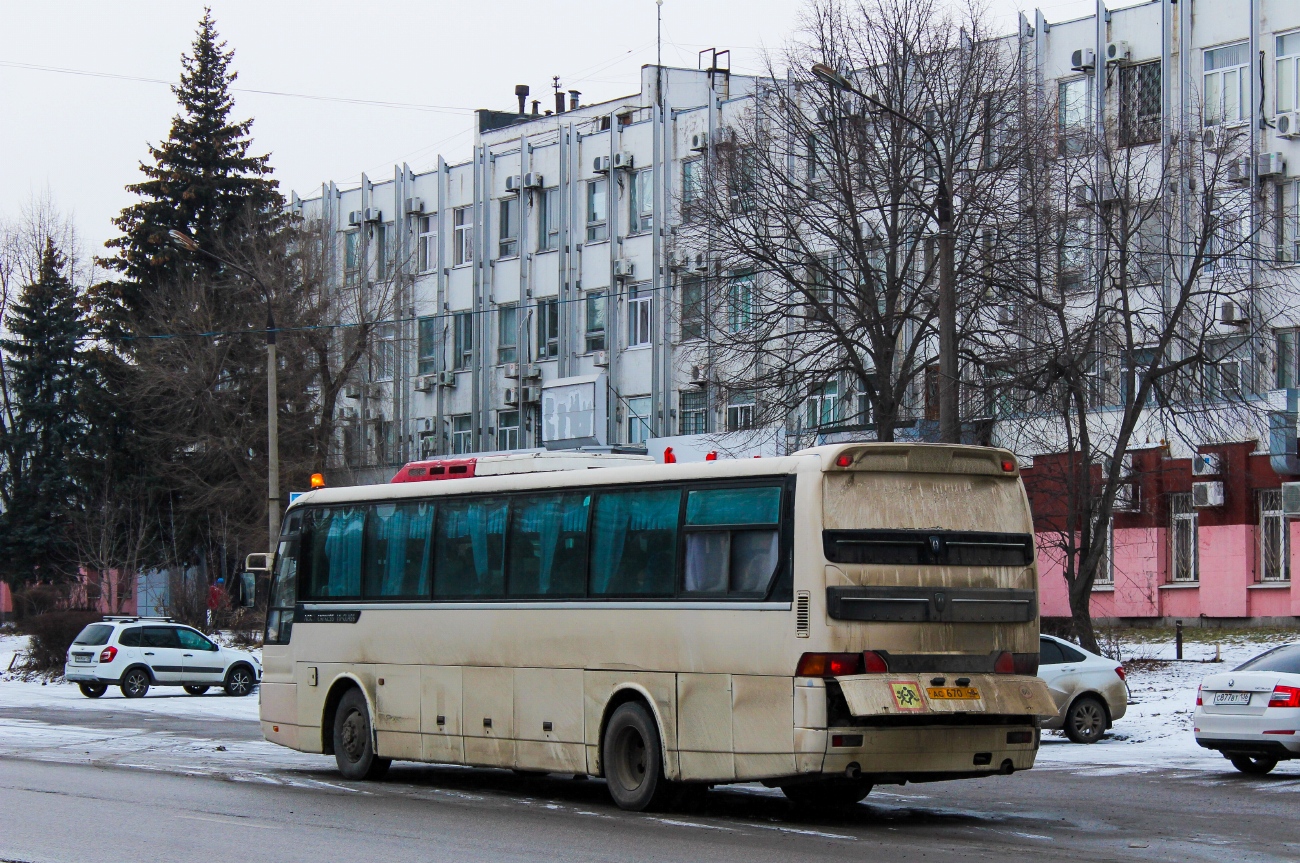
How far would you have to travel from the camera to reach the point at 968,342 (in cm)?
Result: 3002

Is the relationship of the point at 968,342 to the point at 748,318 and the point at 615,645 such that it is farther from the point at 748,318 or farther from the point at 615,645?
the point at 615,645

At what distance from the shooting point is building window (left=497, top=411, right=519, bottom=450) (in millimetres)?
55469

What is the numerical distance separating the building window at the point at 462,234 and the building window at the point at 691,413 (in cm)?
1107

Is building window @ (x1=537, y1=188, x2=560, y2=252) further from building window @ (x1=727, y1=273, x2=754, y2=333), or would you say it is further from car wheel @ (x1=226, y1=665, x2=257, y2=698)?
car wheel @ (x1=226, y1=665, x2=257, y2=698)

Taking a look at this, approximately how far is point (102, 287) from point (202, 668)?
22256 mm

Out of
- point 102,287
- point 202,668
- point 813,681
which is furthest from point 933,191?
point 102,287

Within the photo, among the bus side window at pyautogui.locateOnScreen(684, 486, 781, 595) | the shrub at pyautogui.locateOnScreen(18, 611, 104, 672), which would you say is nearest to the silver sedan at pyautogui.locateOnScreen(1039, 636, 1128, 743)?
the bus side window at pyautogui.locateOnScreen(684, 486, 781, 595)

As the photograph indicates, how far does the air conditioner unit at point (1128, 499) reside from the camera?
33938 millimetres

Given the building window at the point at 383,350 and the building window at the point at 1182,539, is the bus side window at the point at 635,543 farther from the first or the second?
the building window at the point at 383,350

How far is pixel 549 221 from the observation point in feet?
180

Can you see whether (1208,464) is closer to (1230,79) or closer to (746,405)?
(1230,79)

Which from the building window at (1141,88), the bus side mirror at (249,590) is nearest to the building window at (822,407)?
the building window at (1141,88)

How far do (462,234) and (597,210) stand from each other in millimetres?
6557

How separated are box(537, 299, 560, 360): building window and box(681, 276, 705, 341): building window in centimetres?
744
